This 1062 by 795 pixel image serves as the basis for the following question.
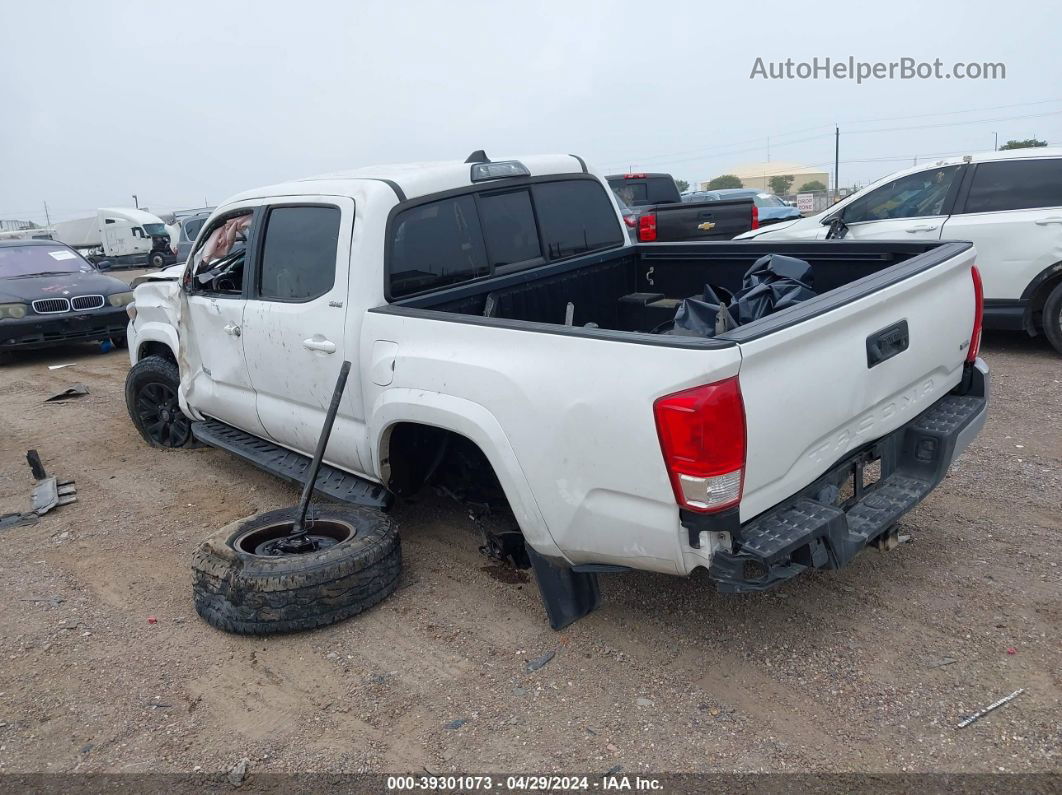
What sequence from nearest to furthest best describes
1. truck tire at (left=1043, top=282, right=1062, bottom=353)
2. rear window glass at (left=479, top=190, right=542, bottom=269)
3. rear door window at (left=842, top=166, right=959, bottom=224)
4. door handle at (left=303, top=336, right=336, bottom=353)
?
door handle at (left=303, top=336, right=336, bottom=353)
rear window glass at (left=479, top=190, right=542, bottom=269)
truck tire at (left=1043, top=282, right=1062, bottom=353)
rear door window at (left=842, top=166, right=959, bottom=224)

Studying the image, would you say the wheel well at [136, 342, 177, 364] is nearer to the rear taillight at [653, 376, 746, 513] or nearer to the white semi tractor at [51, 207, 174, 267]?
the rear taillight at [653, 376, 746, 513]

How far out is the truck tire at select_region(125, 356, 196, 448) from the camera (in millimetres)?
5957

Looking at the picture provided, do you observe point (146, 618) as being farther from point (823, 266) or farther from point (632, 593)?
point (823, 266)

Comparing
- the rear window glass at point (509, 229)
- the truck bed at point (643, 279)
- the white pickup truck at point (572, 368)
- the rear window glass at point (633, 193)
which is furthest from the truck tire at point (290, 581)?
the rear window glass at point (633, 193)

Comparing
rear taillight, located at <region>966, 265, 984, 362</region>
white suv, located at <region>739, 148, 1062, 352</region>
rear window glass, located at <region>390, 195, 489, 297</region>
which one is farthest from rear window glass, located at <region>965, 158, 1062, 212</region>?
rear window glass, located at <region>390, 195, 489, 297</region>

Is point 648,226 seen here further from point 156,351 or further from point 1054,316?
point 156,351

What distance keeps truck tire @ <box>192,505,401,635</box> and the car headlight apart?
7.81m

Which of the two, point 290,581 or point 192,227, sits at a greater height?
point 192,227

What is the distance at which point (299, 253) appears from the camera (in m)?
4.22

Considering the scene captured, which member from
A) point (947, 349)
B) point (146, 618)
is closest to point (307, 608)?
point (146, 618)

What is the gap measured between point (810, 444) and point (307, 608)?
209 centimetres

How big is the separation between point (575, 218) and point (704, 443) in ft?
8.36

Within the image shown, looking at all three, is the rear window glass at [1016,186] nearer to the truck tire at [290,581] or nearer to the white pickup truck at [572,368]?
the white pickup truck at [572,368]

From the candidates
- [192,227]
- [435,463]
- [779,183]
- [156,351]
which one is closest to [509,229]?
[435,463]
